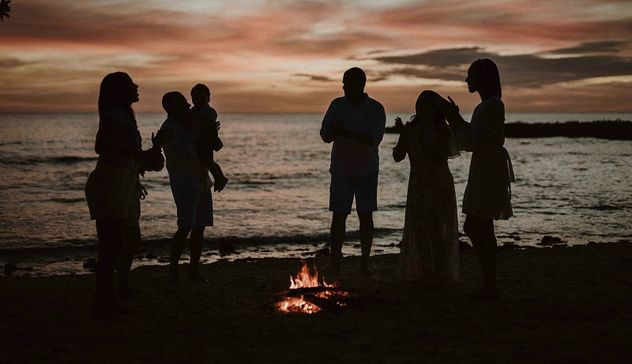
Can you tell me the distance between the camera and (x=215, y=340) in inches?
221

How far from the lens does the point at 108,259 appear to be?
6.09 m

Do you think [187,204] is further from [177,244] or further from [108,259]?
[108,259]

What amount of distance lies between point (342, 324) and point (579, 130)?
86320mm

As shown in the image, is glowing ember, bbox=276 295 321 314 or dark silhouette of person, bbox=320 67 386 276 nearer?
glowing ember, bbox=276 295 321 314

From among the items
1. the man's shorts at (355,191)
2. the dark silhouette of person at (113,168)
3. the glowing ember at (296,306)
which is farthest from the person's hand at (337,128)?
the dark silhouette of person at (113,168)

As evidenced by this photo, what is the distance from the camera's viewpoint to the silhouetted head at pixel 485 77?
22.0 ft

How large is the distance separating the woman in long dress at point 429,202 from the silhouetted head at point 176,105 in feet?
8.73

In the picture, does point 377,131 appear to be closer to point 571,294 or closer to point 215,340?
point 571,294

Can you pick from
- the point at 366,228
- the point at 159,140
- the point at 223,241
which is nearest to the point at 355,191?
the point at 366,228

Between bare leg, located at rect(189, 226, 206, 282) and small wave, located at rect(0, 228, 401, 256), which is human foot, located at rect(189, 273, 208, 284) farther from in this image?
A: small wave, located at rect(0, 228, 401, 256)

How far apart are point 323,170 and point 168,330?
38.0 metres

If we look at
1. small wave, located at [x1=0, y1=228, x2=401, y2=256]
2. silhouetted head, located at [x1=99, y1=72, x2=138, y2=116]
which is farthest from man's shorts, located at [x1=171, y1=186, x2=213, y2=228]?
small wave, located at [x1=0, y1=228, x2=401, y2=256]

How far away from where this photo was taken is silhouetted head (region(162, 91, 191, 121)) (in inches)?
310

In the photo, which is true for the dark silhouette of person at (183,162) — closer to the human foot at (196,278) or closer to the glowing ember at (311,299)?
the human foot at (196,278)
